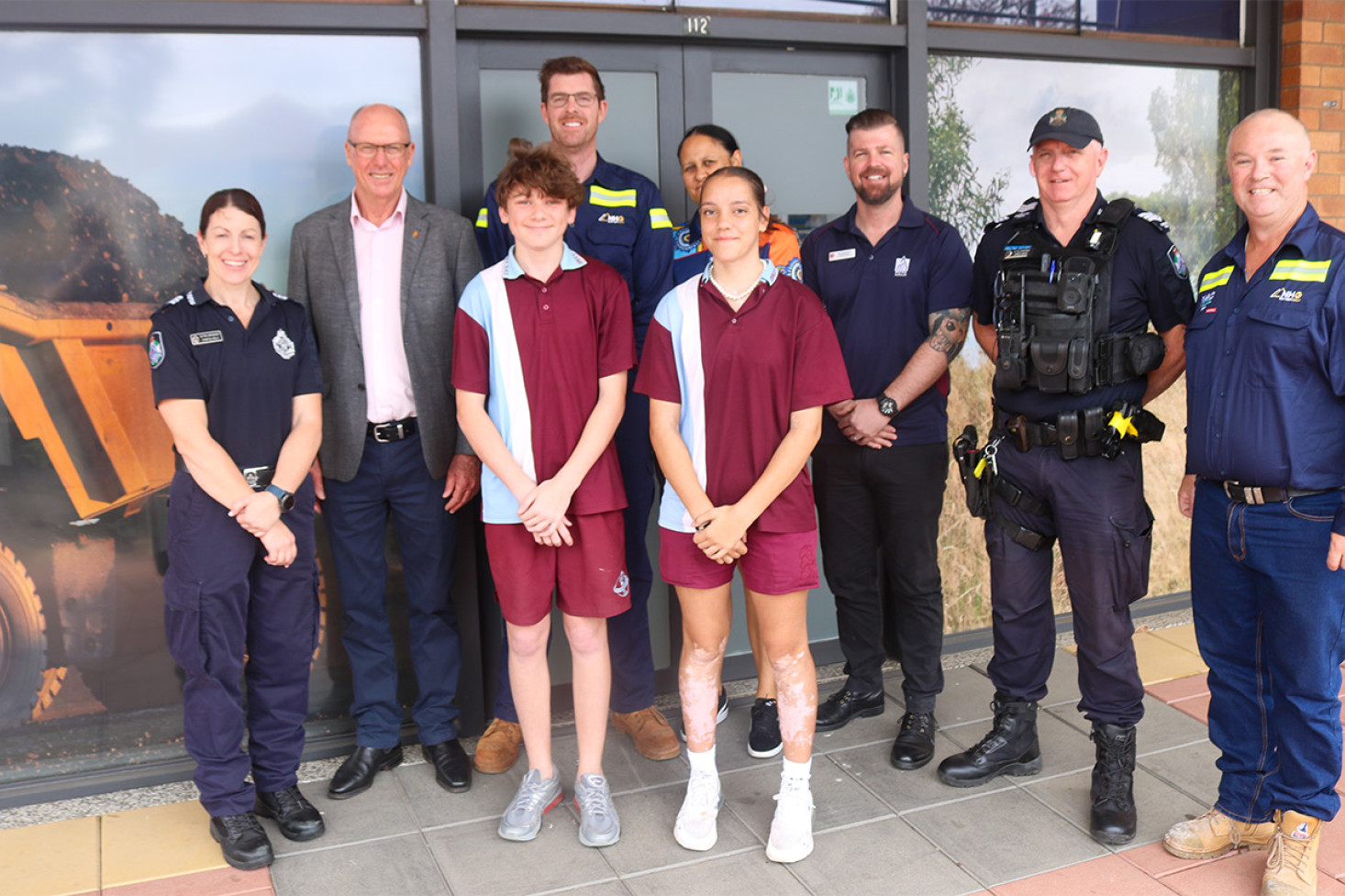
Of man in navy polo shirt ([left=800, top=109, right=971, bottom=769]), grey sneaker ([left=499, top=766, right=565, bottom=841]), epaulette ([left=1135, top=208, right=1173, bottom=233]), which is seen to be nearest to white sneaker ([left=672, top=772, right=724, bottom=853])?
grey sneaker ([left=499, top=766, right=565, bottom=841])

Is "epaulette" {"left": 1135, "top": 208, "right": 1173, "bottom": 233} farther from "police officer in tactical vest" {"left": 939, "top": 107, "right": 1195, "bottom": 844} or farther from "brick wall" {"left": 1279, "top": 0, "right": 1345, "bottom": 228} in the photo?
"brick wall" {"left": 1279, "top": 0, "right": 1345, "bottom": 228}

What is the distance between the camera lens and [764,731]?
364 centimetres

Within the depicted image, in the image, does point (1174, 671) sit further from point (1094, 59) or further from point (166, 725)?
point (166, 725)

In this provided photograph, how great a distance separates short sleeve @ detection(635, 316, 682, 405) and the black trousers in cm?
92

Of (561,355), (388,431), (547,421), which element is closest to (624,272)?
(561,355)

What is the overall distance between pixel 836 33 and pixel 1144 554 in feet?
7.25

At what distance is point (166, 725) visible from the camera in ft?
11.9

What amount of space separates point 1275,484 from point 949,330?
1.08m

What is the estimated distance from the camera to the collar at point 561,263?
3029 millimetres

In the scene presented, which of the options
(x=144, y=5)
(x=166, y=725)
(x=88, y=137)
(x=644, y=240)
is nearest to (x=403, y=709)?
(x=166, y=725)

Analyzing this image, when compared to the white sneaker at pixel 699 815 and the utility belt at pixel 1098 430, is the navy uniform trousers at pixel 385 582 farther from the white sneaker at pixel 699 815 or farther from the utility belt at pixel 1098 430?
the utility belt at pixel 1098 430

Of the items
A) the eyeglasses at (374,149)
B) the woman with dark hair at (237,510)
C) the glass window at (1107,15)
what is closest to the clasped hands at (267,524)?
the woman with dark hair at (237,510)

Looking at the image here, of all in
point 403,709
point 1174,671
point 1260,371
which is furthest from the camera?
point 1174,671

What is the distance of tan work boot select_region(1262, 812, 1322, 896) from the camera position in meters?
2.77
